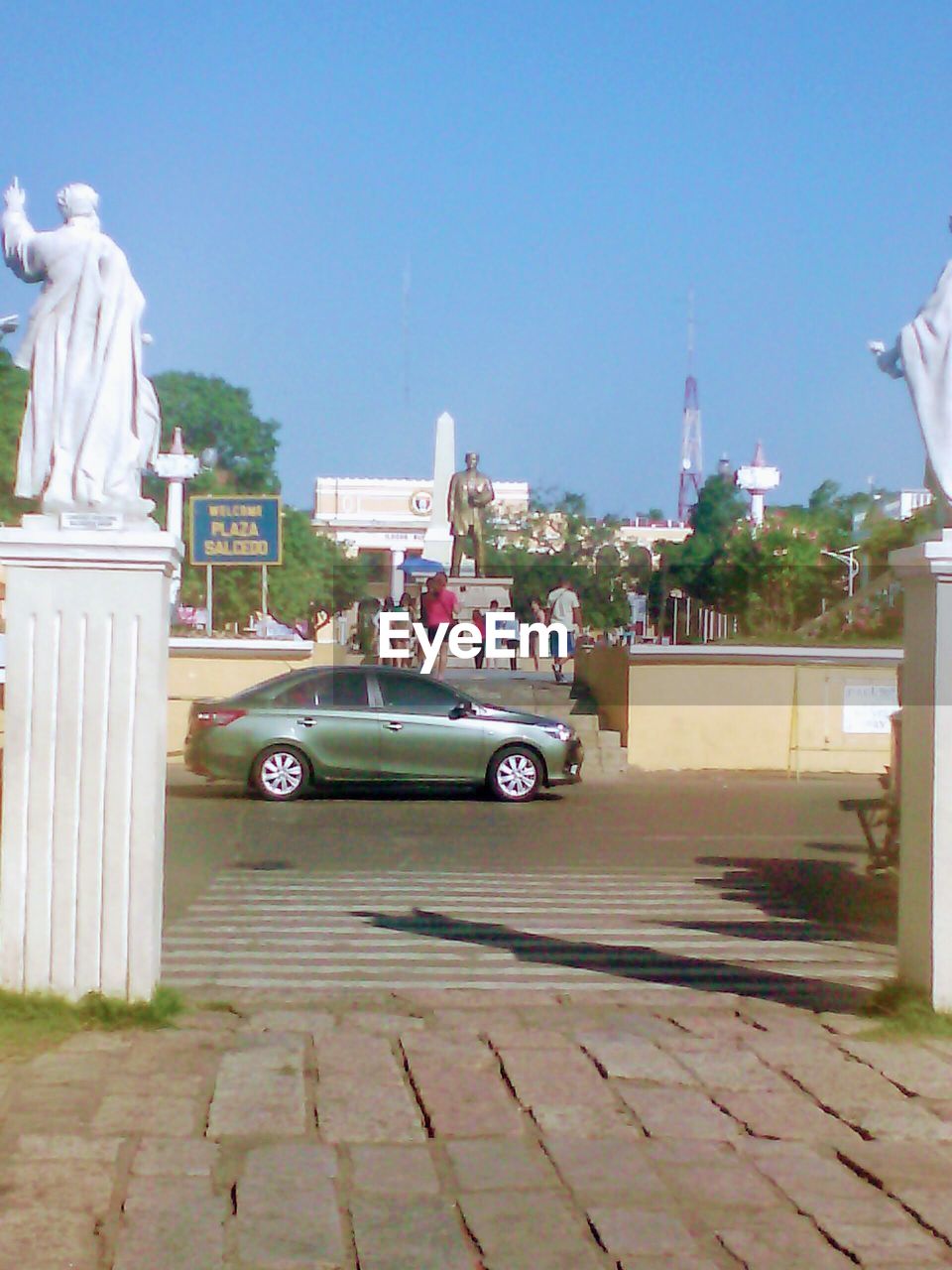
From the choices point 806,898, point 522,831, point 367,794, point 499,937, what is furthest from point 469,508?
point 499,937

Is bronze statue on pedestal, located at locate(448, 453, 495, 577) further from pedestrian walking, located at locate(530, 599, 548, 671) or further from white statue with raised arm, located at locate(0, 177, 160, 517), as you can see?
white statue with raised arm, located at locate(0, 177, 160, 517)

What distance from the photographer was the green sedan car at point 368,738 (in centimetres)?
1655

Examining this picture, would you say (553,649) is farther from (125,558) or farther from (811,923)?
(125,558)

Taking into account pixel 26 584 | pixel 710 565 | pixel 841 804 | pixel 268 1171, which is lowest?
pixel 268 1171

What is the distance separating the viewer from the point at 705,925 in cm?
916

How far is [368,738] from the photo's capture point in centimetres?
1664

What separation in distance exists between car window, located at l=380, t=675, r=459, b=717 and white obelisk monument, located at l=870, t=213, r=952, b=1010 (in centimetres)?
1064

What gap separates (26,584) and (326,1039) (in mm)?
2041

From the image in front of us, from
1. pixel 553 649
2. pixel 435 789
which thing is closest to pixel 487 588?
pixel 553 649

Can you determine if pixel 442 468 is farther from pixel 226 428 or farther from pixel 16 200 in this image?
pixel 16 200

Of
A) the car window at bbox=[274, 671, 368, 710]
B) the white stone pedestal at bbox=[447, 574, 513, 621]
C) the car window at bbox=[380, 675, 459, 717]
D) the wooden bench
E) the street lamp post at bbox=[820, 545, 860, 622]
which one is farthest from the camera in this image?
the street lamp post at bbox=[820, 545, 860, 622]

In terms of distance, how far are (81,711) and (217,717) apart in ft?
34.2

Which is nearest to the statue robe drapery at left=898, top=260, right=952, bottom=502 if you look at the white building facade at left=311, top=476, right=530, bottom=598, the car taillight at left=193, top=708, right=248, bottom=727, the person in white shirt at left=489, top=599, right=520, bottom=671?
the car taillight at left=193, top=708, right=248, bottom=727

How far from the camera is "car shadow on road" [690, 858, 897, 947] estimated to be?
9047mm
